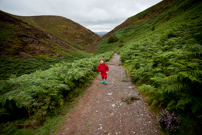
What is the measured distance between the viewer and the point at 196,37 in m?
5.22

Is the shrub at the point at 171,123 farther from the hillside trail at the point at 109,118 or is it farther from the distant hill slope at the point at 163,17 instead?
the distant hill slope at the point at 163,17

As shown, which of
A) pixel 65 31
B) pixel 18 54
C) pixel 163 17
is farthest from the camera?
pixel 65 31

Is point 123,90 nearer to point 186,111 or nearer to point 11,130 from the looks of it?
point 186,111

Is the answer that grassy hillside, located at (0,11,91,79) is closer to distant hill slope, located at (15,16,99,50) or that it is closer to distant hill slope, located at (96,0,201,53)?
distant hill slope, located at (96,0,201,53)

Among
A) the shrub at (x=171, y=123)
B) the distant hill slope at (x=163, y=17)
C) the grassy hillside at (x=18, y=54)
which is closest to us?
the shrub at (x=171, y=123)

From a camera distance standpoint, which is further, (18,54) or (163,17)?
(163,17)

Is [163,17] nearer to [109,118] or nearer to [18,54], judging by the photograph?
[109,118]

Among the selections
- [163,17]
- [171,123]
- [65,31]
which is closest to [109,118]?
[171,123]

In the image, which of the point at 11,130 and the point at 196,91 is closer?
the point at 196,91

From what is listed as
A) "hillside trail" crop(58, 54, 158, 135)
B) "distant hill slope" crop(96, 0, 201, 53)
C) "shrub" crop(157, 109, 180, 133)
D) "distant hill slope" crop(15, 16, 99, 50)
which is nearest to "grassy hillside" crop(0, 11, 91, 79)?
"hillside trail" crop(58, 54, 158, 135)

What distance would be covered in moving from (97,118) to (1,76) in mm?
13998

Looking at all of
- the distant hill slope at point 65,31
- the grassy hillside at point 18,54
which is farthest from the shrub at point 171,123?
the distant hill slope at point 65,31

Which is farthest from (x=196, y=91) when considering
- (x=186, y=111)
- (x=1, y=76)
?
(x=1, y=76)

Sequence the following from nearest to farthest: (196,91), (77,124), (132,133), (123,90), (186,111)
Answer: (196,91) < (186,111) < (132,133) < (77,124) < (123,90)
